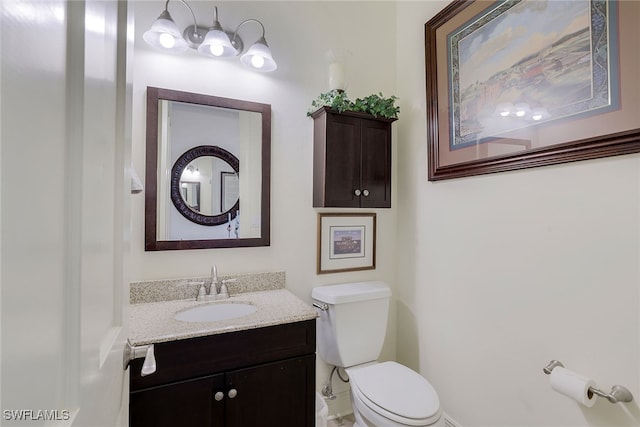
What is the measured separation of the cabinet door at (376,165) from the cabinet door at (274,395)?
39.1 inches

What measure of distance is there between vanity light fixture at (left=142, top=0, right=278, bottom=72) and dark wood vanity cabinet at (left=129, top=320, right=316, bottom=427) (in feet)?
4.55

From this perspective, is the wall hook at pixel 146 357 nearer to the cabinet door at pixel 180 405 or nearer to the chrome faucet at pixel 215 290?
the cabinet door at pixel 180 405

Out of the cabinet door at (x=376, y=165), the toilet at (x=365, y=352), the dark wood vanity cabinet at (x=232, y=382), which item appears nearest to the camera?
the dark wood vanity cabinet at (x=232, y=382)

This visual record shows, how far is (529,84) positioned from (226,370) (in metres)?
1.75

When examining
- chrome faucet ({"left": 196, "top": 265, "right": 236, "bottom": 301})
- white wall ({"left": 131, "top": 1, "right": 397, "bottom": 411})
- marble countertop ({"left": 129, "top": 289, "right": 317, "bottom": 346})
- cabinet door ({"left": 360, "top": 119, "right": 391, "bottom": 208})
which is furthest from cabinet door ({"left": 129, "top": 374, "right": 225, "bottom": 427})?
cabinet door ({"left": 360, "top": 119, "right": 391, "bottom": 208})

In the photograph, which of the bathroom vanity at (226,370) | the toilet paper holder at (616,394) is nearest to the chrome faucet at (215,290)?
the bathroom vanity at (226,370)

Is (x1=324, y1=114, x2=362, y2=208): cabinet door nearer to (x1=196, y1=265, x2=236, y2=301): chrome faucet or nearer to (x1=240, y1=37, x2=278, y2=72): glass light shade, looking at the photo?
(x1=240, y1=37, x2=278, y2=72): glass light shade

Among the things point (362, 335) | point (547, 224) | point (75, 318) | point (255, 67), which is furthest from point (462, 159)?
point (75, 318)

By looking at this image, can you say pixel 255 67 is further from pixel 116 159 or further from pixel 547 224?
pixel 547 224

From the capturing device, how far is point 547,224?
1.27 metres

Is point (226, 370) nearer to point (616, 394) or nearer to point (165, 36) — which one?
point (616, 394)

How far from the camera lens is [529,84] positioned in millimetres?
1314

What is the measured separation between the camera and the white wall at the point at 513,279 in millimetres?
1073

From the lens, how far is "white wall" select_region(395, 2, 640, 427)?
107 cm
